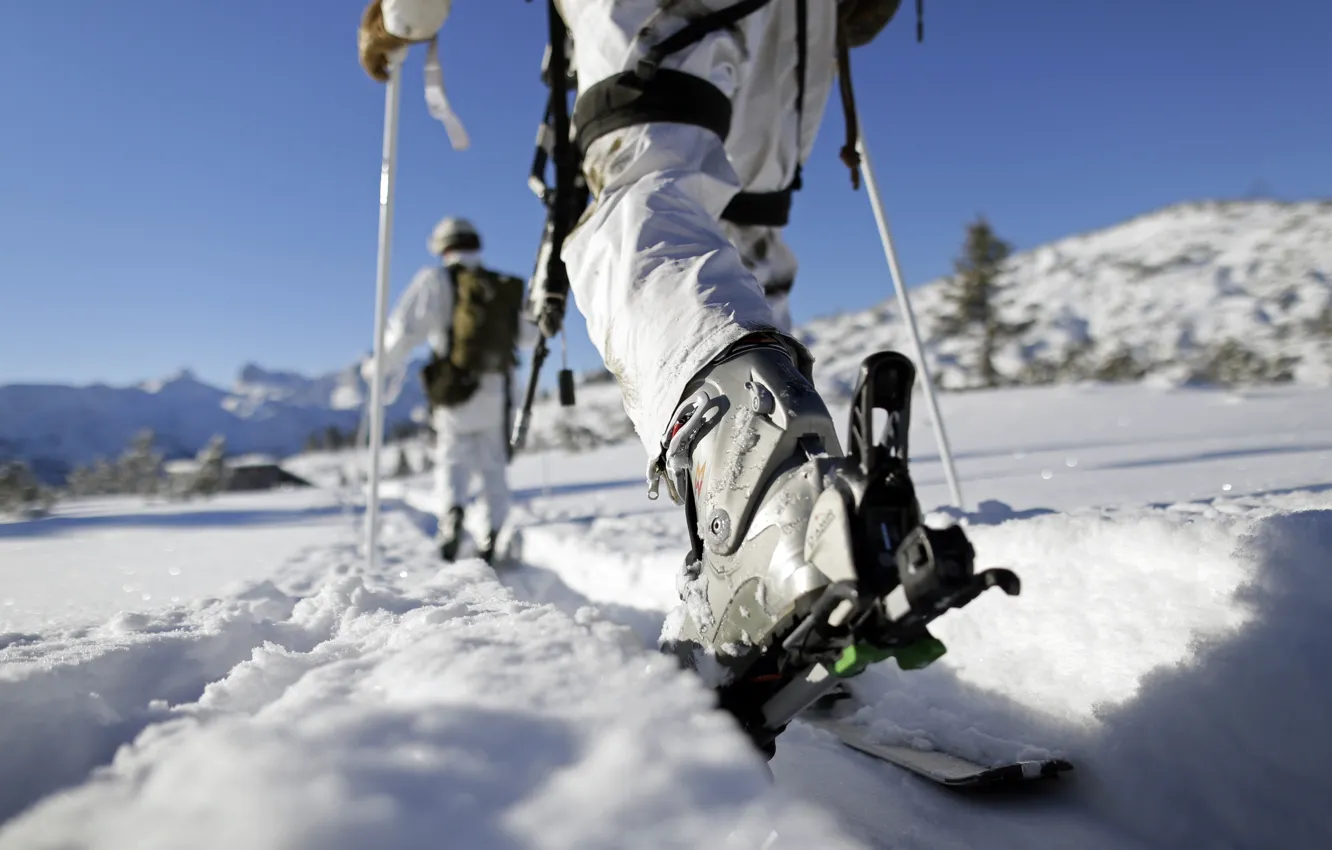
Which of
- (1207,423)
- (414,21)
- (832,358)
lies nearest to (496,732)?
(414,21)

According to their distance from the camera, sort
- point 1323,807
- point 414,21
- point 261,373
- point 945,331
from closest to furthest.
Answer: point 1323,807
point 414,21
point 945,331
point 261,373

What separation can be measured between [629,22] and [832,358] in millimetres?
40677

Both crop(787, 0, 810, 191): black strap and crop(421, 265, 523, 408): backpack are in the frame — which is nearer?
crop(787, 0, 810, 191): black strap

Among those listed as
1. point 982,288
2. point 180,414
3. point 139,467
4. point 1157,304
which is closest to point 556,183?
point 139,467

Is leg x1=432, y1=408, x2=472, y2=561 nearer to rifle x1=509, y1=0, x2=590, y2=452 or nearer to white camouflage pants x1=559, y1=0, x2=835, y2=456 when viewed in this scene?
rifle x1=509, y1=0, x2=590, y2=452

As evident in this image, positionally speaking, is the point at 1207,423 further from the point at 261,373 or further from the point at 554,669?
the point at 261,373

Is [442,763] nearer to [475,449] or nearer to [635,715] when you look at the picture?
[635,715]

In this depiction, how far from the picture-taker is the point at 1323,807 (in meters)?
0.61

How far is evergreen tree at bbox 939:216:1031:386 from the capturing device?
1900 centimetres

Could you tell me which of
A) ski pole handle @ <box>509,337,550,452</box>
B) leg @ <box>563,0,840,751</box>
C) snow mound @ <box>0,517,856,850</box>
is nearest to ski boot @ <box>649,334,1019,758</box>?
leg @ <box>563,0,840,751</box>

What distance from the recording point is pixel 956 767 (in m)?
0.76

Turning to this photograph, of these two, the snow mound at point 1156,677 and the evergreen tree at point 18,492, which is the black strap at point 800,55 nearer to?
the snow mound at point 1156,677

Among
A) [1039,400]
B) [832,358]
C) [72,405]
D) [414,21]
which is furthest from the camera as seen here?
[72,405]

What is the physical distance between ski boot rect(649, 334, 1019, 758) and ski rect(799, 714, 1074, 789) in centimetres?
23
